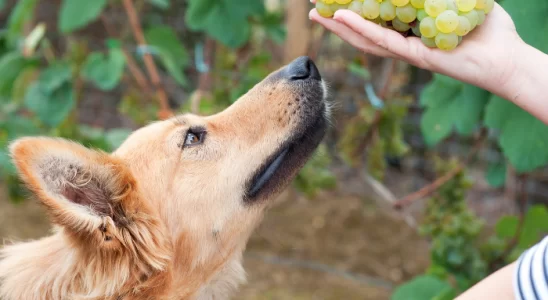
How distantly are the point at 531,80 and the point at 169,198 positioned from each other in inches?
44.8

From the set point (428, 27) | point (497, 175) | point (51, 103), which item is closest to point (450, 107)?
point (497, 175)

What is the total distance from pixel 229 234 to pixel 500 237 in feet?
4.67

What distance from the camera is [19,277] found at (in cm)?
161

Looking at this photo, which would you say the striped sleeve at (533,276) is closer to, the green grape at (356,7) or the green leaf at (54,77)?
the green grape at (356,7)

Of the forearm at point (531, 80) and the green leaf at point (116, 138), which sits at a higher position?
the forearm at point (531, 80)

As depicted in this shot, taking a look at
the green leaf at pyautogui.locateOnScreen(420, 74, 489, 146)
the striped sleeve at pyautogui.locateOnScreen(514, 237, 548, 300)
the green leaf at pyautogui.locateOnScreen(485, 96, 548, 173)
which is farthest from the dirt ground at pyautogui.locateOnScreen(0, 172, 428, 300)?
the striped sleeve at pyautogui.locateOnScreen(514, 237, 548, 300)

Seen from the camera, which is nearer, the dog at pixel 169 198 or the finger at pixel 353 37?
the finger at pixel 353 37

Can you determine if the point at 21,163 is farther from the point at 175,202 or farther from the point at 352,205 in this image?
the point at 352,205

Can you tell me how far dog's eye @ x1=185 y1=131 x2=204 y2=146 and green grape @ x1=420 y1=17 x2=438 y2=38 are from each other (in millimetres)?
923

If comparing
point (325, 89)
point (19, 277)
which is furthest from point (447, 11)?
point (19, 277)

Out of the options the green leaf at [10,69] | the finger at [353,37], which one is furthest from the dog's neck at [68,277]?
the green leaf at [10,69]

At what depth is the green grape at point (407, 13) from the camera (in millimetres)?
1349

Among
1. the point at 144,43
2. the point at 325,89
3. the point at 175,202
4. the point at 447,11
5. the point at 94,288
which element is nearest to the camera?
the point at 447,11

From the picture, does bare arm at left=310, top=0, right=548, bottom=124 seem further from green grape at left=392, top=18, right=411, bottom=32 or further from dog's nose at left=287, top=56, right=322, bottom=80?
dog's nose at left=287, top=56, right=322, bottom=80
